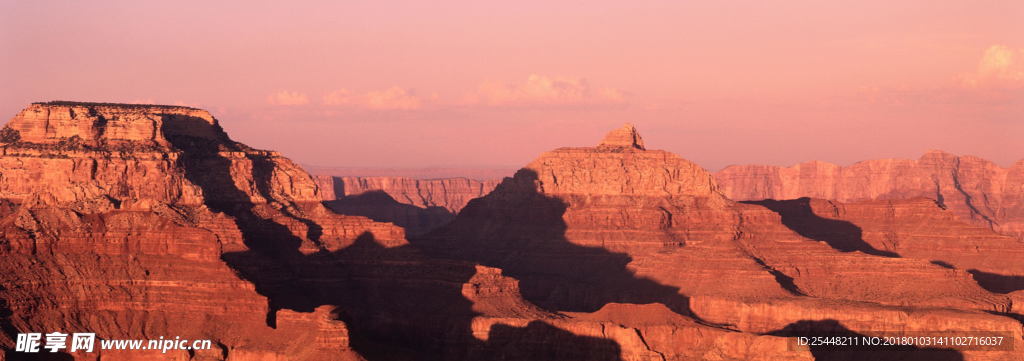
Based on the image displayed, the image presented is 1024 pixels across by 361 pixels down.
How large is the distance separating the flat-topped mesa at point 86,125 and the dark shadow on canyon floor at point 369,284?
3.38 meters

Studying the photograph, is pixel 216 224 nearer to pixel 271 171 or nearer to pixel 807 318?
pixel 271 171

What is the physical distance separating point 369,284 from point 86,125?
24.1 metres

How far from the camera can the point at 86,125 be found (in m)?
155

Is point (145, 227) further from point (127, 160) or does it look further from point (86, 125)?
point (86, 125)

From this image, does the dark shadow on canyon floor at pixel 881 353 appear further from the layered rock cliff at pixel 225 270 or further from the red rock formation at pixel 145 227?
the red rock formation at pixel 145 227

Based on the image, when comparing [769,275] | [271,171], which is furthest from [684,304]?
[271,171]

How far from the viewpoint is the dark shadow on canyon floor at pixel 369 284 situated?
141m

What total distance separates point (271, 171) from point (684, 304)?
120 feet

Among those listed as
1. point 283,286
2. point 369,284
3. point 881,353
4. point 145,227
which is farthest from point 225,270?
point 881,353

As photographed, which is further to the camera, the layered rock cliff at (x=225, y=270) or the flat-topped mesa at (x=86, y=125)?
the flat-topped mesa at (x=86, y=125)

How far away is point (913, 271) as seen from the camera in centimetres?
18612

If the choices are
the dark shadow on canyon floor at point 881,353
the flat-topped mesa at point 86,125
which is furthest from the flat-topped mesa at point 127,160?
the dark shadow on canyon floor at point 881,353

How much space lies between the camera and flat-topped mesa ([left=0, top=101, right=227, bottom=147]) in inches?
6097

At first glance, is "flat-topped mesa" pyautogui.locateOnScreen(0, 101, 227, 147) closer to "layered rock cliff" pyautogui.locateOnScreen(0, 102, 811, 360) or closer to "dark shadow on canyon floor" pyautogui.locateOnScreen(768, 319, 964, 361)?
"layered rock cliff" pyautogui.locateOnScreen(0, 102, 811, 360)
